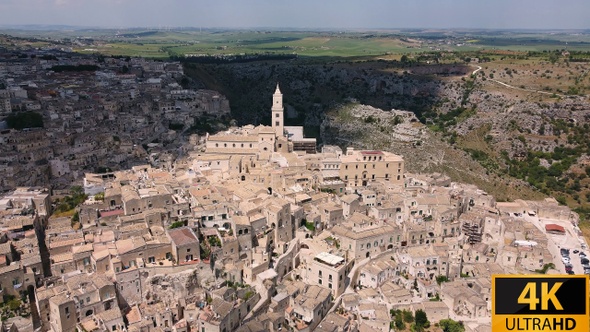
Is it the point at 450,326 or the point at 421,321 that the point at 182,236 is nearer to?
the point at 421,321

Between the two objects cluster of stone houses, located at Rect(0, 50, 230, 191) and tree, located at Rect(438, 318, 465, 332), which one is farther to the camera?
cluster of stone houses, located at Rect(0, 50, 230, 191)

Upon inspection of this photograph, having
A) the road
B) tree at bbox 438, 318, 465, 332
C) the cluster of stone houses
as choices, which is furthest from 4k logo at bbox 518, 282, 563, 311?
the cluster of stone houses

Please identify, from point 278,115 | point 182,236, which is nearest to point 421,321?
point 182,236

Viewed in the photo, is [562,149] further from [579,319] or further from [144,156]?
[579,319]

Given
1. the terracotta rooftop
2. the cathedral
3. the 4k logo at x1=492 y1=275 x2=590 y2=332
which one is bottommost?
the terracotta rooftop

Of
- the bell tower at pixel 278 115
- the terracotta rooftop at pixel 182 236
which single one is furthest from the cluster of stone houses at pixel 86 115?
the terracotta rooftop at pixel 182 236

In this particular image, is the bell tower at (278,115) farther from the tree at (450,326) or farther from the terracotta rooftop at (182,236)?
the tree at (450,326)

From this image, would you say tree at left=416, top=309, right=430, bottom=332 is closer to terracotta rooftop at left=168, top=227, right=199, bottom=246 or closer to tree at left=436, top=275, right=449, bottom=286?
tree at left=436, top=275, right=449, bottom=286
